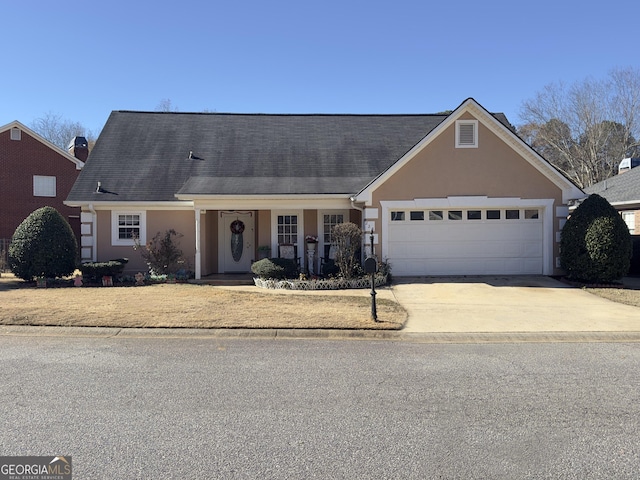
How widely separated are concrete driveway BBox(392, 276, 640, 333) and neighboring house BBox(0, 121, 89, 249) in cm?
2249

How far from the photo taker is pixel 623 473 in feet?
12.6

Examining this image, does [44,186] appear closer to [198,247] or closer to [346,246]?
[198,247]

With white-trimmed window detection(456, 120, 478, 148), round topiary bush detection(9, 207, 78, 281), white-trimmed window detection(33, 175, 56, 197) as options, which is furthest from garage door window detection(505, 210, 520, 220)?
white-trimmed window detection(33, 175, 56, 197)

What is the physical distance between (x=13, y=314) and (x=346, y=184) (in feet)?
34.5

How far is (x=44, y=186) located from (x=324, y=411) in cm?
2921

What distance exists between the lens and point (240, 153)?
64.0 ft

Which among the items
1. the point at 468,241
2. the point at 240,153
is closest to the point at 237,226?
the point at 240,153

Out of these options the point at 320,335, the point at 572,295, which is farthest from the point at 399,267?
the point at 320,335

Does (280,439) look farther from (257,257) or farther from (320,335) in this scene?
(257,257)

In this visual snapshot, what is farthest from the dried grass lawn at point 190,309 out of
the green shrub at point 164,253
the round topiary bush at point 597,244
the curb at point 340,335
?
the round topiary bush at point 597,244

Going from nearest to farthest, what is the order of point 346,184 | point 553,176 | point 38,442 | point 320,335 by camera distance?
point 38,442 → point 320,335 → point 553,176 → point 346,184

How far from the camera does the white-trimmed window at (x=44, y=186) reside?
94.3 ft

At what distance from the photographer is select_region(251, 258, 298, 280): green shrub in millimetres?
14789

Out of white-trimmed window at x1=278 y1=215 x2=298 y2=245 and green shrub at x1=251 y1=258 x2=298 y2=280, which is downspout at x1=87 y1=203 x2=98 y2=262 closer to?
green shrub at x1=251 y1=258 x2=298 y2=280
